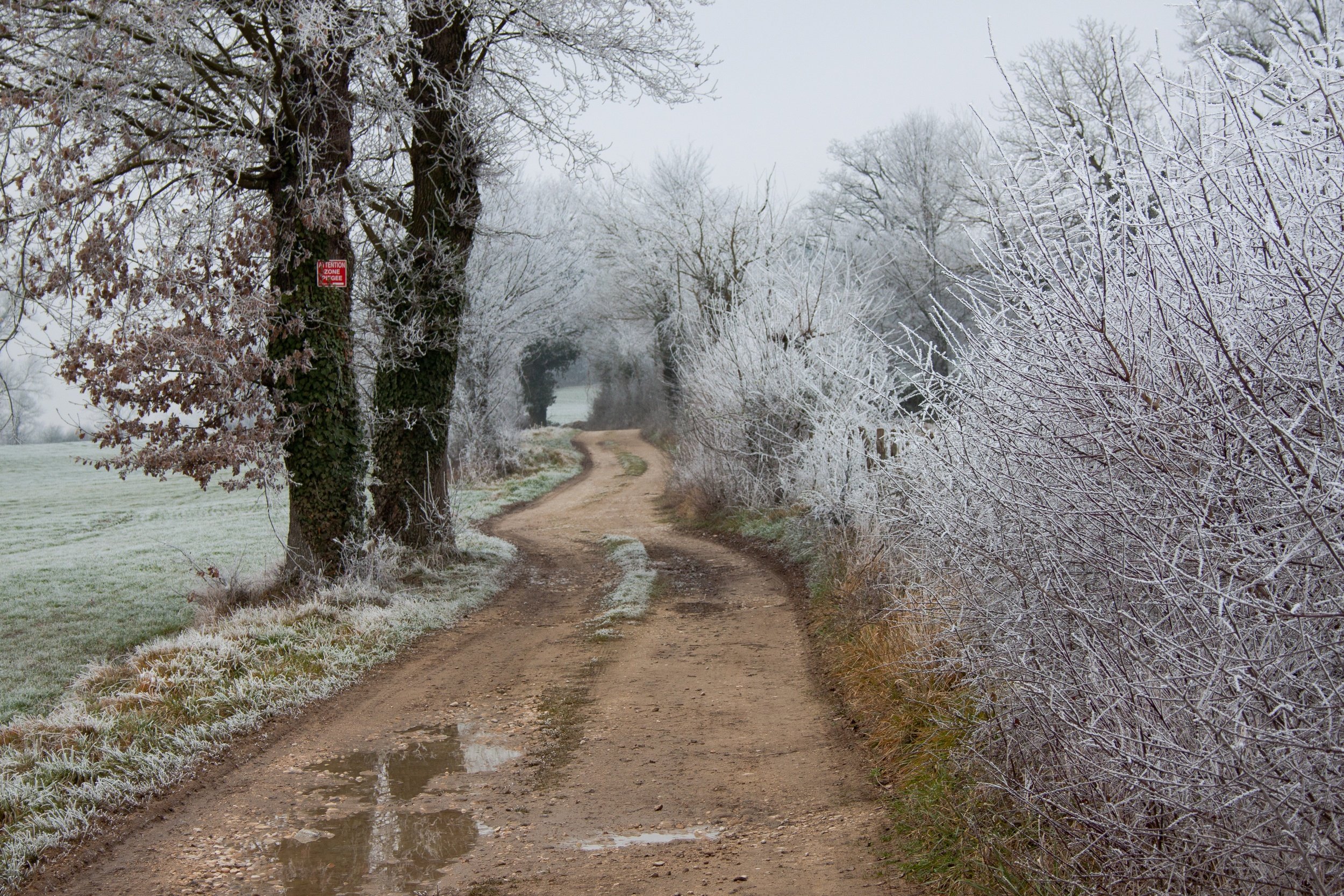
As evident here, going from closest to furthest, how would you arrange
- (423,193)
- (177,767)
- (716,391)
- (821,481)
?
(177,767)
(423,193)
(821,481)
(716,391)

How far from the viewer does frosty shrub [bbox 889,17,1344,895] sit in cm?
259

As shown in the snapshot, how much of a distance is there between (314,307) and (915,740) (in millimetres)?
7134

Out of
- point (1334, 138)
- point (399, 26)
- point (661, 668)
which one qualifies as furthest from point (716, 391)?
point (1334, 138)

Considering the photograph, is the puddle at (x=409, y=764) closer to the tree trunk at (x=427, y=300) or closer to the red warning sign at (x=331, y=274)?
the red warning sign at (x=331, y=274)

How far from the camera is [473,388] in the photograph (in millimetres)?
24969

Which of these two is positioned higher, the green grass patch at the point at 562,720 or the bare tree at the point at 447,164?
the bare tree at the point at 447,164

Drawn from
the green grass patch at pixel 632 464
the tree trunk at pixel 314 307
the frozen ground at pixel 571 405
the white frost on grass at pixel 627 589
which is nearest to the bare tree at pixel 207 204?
the tree trunk at pixel 314 307

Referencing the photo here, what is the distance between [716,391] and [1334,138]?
13665 millimetres

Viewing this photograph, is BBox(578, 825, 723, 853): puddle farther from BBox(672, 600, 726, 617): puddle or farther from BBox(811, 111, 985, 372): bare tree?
BBox(811, 111, 985, 372): bare tree

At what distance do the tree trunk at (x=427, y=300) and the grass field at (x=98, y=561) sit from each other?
165cm

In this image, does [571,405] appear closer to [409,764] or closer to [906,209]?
[906,209]

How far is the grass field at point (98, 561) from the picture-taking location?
30.9 feet

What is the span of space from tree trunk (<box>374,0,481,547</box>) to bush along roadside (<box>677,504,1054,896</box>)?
16.3 feet

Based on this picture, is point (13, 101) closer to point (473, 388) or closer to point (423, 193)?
point (423, 193)
